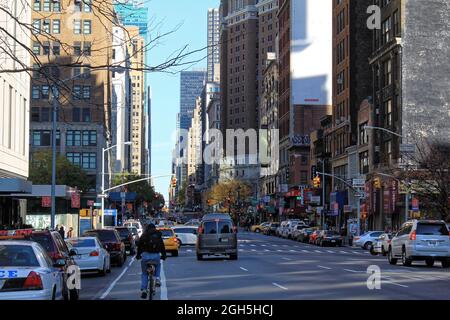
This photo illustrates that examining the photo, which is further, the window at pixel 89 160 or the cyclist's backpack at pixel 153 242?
the window at pixel 89 160

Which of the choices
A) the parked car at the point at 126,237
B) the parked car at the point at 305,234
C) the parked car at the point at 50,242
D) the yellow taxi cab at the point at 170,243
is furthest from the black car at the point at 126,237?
the parked car at the point at 305,234

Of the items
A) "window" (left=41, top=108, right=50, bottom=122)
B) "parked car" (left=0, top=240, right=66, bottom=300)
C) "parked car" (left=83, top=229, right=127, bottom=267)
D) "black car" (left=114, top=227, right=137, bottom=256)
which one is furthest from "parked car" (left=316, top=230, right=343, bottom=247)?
"window" (left=41, top=108, right=50, bottom=122)

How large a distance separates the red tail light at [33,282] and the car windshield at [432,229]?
75.3 feet

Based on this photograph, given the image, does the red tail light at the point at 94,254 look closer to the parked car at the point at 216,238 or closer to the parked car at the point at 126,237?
the parked car at the point at 216,238

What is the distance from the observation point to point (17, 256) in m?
13.6

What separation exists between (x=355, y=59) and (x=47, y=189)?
4097 cm

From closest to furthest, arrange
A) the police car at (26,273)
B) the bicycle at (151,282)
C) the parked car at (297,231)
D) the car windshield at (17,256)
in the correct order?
1. the police car at (26,273)
2. the car windshield at (17,256)
3. the bicycle at (151,282)
4. the parked car at (297,231)

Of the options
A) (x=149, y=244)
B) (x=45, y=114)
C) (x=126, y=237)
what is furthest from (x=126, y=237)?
(x=45, y=114)

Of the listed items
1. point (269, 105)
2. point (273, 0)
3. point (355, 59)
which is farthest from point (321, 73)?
point (273, 0)

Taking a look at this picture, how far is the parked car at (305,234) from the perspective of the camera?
71.8m

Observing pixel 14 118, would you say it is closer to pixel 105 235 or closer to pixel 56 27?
pixel 105 235

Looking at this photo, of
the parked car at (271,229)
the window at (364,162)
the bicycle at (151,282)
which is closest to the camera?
the bicycle at (151,282)

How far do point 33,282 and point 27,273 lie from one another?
0.57 feet

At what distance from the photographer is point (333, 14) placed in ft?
309
